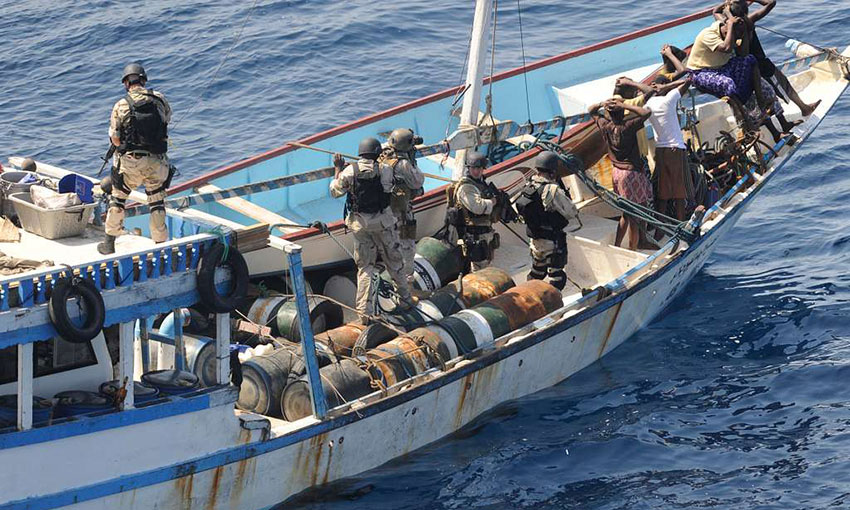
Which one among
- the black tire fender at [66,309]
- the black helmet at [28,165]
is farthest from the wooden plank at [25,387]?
the black helmet at [28,165]

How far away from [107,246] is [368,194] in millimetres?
3015

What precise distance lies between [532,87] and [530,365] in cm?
756

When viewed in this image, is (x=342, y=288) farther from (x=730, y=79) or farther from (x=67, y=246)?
(x=730, y=79)

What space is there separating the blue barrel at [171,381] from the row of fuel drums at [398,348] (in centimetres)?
100

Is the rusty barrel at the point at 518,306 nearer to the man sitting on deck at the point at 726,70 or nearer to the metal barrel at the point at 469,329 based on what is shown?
the metal barrel at the point at 469,329

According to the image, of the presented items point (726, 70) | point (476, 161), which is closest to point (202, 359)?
point (476, 161)

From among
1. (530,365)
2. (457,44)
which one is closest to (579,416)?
(530,365)

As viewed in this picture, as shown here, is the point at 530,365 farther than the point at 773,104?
No

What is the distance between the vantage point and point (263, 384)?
12.9 metres

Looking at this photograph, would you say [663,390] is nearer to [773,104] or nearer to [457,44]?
[773,104]

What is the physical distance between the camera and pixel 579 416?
580 inches

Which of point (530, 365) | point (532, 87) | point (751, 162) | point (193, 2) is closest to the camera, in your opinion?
point (530, 365)

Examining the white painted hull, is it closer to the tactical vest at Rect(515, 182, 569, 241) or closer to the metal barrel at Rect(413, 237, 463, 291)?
the tactical vest at Rect(515, 182, 569, 241)

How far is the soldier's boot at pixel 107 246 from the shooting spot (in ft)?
38.9
